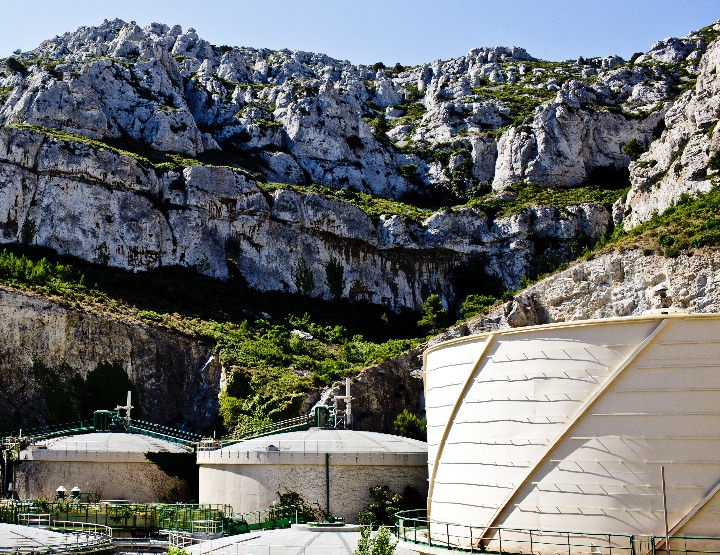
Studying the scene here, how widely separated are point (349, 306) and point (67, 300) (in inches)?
1228

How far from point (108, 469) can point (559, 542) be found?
34.9 meters

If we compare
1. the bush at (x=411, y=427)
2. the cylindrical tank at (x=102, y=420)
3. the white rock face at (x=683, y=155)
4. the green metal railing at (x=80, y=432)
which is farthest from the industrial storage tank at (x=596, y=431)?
the white rock face at (x=683, y=155)

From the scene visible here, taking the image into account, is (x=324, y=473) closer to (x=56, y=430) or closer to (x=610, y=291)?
(x=56, y=430)

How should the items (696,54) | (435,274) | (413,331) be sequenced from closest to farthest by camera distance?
Result: (413,331) → (435,274) → (696,54)

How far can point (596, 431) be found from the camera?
79.5ft

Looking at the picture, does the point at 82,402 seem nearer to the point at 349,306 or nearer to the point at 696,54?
the point at 349,306

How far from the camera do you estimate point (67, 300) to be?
7394 cm

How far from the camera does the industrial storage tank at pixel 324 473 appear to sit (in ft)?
148

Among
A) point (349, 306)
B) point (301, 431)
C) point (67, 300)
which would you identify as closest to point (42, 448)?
point (301, 431)

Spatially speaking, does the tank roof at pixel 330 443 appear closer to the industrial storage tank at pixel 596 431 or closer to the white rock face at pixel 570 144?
the industrial storage tank at pixel 596 431

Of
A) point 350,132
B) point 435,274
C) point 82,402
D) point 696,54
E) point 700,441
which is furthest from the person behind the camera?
point 696,54

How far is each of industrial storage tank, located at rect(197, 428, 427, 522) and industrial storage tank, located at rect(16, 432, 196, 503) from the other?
27.8 feet

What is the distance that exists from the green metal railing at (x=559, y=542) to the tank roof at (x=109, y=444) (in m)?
30.2

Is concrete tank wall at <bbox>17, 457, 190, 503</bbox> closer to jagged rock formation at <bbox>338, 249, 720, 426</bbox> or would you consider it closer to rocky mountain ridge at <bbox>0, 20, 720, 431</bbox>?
jagged rock formation at <bbox>338, 249, 720, 426</bbox>
